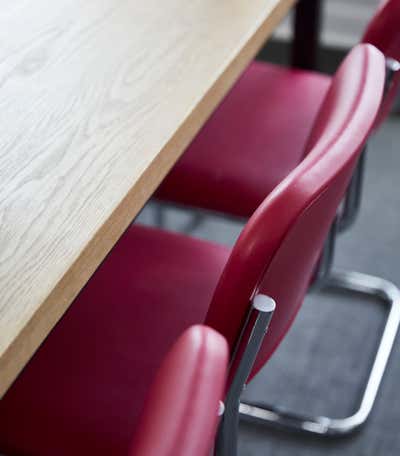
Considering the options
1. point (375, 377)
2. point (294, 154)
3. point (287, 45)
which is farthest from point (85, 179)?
point (287, 45)

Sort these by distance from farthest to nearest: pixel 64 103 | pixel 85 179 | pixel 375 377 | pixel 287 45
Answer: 1. pixel 287 45
2. pixel 375 377
3. pixel 64 103
4. pixel 85 179

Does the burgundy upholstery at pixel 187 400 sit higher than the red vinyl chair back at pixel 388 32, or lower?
higher

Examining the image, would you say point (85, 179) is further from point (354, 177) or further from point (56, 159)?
point (354, 177)

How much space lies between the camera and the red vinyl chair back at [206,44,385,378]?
0.70 m

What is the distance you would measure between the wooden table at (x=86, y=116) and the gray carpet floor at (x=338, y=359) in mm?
653

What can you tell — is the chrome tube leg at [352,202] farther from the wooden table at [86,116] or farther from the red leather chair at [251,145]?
the wooden table at [86,116]

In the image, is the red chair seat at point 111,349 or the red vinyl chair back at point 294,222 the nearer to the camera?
the red vinyl chair back at point 294,222

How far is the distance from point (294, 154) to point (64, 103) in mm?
491

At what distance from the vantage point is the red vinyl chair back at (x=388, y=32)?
1.15m

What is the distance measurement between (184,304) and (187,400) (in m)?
0.50

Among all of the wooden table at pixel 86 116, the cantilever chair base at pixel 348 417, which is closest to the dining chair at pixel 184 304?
the wooden table at pixel 86 116

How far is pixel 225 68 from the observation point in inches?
38.3

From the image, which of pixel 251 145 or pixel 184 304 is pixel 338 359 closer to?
pixel 251 145

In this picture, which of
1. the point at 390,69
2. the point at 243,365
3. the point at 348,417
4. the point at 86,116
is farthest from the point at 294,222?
the point at 348,417
